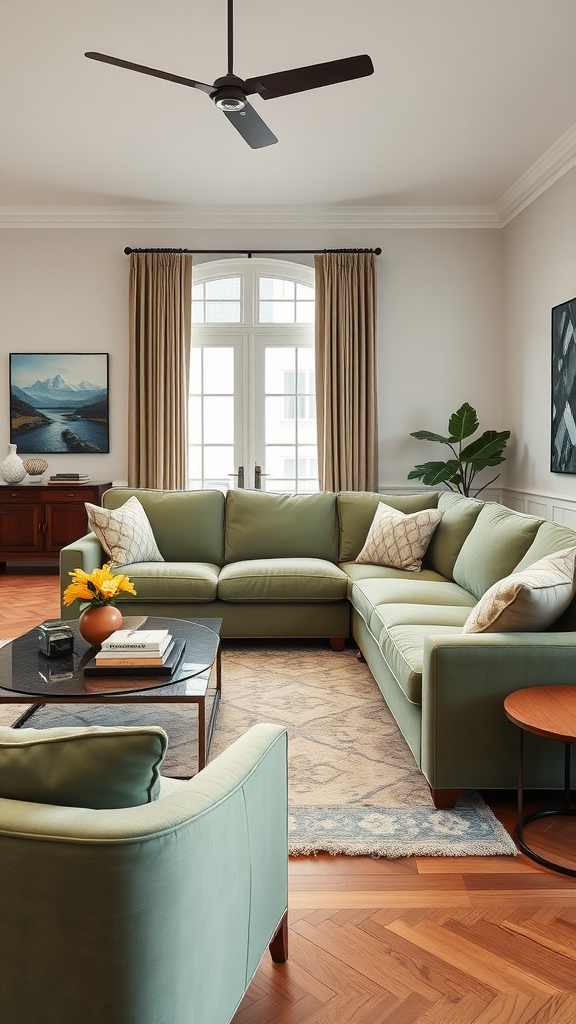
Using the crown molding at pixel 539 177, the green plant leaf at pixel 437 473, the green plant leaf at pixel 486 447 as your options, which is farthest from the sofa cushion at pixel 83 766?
the green plant leaf at pixel 486 447

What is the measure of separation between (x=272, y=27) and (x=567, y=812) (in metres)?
3.74

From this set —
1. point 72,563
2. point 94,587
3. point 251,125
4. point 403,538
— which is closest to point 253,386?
point 403,538

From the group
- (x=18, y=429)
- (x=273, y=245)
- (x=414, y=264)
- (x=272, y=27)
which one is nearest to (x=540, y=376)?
(x=414, y=264)

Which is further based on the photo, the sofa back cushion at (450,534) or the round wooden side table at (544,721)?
the sofa back cushion at (450,534)

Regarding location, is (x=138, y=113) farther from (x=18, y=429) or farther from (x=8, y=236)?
(x=18, y=429)

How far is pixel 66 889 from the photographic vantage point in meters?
1.00

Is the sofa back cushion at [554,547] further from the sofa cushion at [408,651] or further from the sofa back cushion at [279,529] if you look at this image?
the sofa back cushion at [279,529]

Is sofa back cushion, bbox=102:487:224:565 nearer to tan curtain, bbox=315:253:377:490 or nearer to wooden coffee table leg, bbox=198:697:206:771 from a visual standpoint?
tan curtain, bbox=315:253:377:490

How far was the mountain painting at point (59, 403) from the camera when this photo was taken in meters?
6.87

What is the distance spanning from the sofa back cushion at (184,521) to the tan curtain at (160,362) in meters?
1.73

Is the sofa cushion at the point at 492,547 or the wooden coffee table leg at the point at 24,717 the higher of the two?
the sofa cushion at the point at 492,547

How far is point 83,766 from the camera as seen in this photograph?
1.12 metres

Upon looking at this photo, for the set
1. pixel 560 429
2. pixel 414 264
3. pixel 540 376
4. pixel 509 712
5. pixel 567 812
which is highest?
pixel 414 264

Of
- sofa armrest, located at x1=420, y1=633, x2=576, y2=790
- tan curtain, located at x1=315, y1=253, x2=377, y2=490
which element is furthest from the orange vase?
tan curtain, located at x1=315, y1=253, x2=377, y2=490
